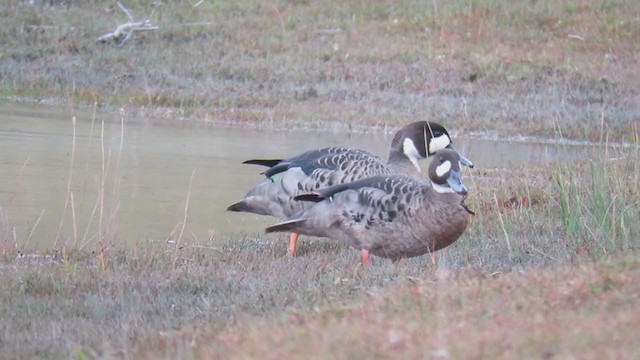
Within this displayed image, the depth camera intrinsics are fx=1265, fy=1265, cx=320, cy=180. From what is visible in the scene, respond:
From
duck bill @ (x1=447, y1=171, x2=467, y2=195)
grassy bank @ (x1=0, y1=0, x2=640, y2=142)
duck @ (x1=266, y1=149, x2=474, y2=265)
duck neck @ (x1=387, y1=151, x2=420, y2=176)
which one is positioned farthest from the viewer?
grassy bank @ (x1=0, y1=0, x2=640, y2=142)

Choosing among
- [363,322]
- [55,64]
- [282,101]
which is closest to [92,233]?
[363,322]

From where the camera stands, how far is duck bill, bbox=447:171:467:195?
26.8 ft

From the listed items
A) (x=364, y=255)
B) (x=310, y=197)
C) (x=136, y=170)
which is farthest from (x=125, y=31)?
(x=364, y=255)

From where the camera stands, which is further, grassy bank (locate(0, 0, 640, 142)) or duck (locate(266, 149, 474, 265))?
grassy bank (locate(0, 0, 640, 142))

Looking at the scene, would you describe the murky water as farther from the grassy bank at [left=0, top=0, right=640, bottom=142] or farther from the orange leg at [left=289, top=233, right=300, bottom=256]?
the grassy bank at [left=0, top=0, right=640, bottom=142]

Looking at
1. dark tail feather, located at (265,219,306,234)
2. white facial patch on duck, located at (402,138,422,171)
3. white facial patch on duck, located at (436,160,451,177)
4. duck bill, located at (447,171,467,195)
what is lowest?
dark tail feather, located at (265,219,306,234)

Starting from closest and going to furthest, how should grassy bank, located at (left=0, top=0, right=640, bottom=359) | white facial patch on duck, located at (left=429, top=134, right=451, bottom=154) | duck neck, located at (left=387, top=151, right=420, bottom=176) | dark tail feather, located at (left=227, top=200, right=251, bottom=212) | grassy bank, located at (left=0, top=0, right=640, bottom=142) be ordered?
grassy bank, located at (left=0, top=0, right=640, bottom=359), dark tail feather, located at (left=227, top=200, right=251, bottom=212), duck neck, located at (left=387, top=151, right=420, bottom=176), white facial patch on duck, located at (left=429, top=134, right=451, bottom=154), grassy bank, located at (left=0, top=0, right=640, bottom=142)

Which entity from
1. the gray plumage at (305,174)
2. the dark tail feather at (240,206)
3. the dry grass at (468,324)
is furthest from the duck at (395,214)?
the dry grass at (468,324)

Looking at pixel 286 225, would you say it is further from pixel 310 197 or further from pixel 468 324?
pixel 468 324

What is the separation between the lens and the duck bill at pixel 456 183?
8.16 metres

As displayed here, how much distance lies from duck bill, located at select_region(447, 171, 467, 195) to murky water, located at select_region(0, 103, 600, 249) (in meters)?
1.91

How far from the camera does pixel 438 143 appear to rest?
10.8 metres

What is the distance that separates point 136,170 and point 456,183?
211 inches

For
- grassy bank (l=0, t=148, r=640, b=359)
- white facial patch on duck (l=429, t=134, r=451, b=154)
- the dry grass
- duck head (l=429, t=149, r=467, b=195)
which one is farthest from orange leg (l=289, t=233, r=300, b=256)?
the dry grass
